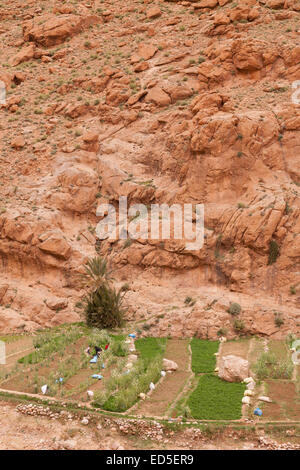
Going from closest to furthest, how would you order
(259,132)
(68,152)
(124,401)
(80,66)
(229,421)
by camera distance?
(229,421) < (124,401) < (259,132) < (68,152) < (80,66)

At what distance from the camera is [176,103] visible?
20172 millimetres

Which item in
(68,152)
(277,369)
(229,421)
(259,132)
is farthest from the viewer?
(68,152)

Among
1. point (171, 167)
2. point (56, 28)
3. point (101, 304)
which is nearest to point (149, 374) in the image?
point (101, 304)

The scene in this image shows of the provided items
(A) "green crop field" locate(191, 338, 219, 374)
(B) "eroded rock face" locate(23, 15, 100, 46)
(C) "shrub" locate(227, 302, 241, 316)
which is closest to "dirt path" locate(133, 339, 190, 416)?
(A) "green crop field" locate(191, 338, 219, 374)

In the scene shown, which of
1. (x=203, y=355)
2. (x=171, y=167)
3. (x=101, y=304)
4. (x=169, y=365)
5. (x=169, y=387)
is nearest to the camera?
(x=169, y=387)

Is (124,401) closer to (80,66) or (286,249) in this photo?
(286,249)

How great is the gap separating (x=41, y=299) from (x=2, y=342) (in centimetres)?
236

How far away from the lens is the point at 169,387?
382 inches

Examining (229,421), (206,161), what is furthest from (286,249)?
(229,421)

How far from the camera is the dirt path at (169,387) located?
8.48 meters

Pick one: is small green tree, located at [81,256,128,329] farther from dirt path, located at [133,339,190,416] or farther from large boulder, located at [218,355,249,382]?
large boulder, located at [218,355,249,382]

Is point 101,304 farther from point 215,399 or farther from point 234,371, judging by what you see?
point 215,399

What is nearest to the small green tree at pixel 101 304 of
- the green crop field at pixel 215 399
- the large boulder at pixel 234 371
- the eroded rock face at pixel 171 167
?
the eroded rock face at pixel 171 167

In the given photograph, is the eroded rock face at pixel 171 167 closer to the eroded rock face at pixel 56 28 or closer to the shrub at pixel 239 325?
the shrub at pixel 239 325
